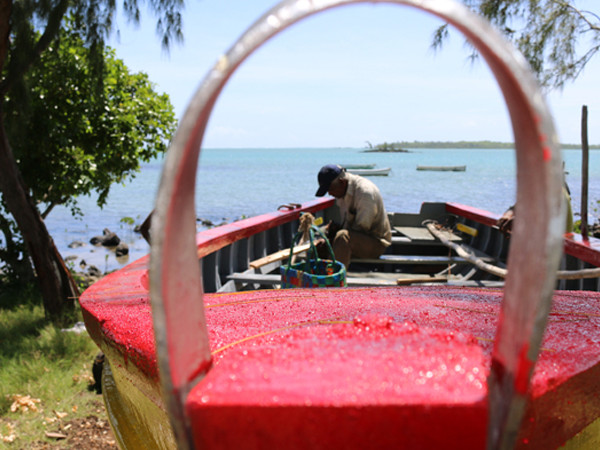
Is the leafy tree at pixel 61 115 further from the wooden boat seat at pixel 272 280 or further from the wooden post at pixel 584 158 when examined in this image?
the wooden post at pixel 584 158

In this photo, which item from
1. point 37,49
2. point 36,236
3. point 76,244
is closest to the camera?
point 37,49

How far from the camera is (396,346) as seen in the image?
3.55 ft

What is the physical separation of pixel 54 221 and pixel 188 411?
24056mm

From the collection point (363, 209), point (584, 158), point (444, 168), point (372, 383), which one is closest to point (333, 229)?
point (363, 209)

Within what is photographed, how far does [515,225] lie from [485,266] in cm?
424

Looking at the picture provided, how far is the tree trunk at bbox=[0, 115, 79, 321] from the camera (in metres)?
5.40

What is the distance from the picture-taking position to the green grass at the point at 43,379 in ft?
12.1

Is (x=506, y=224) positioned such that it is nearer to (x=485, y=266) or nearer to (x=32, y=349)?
(x=485, y=266)

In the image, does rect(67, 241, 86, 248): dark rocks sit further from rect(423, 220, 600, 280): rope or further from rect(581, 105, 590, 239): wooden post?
rect(581, 105, 590, 239): wooden post

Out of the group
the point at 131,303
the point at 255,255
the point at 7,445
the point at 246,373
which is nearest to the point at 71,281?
the point at 255,255

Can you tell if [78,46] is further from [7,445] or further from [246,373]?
[246,373]

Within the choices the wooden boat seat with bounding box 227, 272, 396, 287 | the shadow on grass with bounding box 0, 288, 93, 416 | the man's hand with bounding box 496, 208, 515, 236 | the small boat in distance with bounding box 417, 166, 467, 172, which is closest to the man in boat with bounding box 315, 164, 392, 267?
the wooden boat seat with bounding box 227, 272, 396, 287

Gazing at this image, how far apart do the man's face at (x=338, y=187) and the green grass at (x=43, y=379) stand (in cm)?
300

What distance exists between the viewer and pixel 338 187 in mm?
5418
